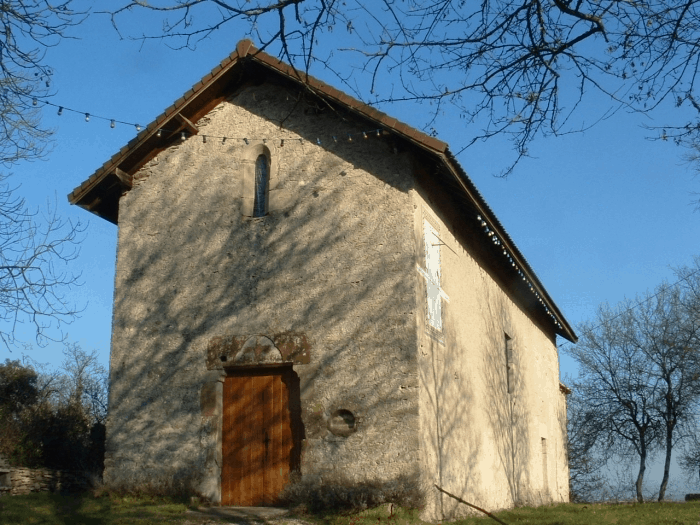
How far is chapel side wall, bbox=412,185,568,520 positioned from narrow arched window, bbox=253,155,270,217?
2.28 m

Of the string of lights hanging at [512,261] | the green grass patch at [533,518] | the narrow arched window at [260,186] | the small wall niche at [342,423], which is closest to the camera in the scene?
the green grass patch at [533,518]

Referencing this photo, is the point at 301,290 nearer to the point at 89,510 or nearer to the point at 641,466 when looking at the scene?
the point at 89,510

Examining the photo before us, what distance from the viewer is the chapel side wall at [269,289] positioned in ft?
30.4

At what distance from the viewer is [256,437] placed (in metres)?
9.88

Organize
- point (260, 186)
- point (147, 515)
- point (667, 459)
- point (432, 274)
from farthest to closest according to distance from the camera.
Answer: point (667, 459) < point (260, 186) < point (432, 274) < point (147, 515)

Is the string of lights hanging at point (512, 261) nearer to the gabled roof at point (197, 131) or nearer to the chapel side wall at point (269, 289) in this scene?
the gabled roof at point (197, 131)

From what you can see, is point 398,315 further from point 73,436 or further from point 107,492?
point 73,436

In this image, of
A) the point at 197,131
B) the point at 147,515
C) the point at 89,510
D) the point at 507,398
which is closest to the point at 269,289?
the point at 197,131

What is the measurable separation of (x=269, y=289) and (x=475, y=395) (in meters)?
3.92

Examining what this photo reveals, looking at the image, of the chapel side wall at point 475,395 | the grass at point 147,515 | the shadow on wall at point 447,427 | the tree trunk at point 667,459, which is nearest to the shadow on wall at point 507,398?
the chapel side wall at point 475,395

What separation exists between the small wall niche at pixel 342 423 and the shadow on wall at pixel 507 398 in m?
3.87

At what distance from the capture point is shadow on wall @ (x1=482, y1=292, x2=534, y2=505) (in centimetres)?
1291

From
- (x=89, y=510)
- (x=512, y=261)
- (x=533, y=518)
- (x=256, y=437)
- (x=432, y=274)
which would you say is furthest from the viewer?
(x=512, y=261)

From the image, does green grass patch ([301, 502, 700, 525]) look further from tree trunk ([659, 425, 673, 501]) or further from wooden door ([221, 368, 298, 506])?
tree trunk ([659, 425, 673, 501])
